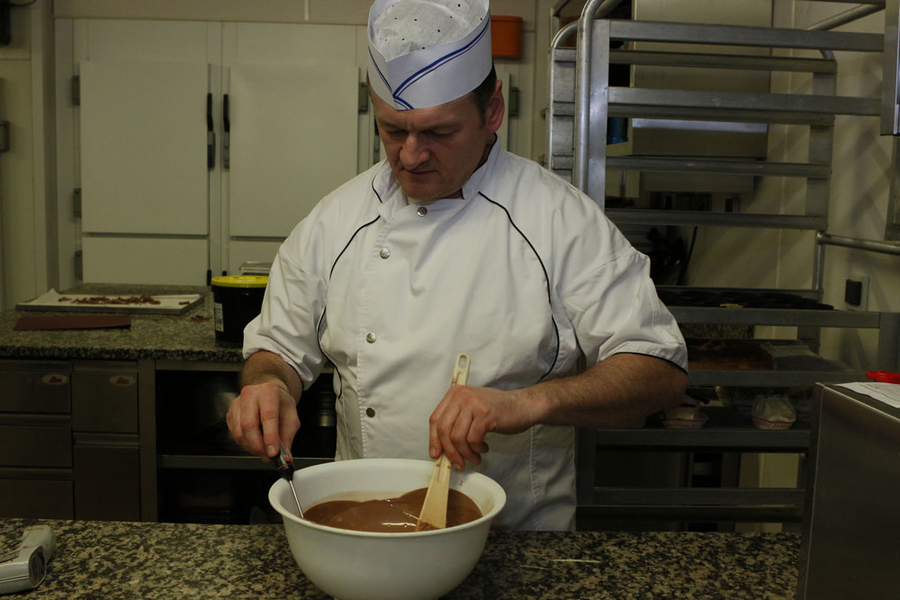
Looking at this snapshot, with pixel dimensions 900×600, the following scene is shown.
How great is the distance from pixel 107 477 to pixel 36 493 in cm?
22

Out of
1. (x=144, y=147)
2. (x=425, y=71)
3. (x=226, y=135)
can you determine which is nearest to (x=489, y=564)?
(x=425, y=71)

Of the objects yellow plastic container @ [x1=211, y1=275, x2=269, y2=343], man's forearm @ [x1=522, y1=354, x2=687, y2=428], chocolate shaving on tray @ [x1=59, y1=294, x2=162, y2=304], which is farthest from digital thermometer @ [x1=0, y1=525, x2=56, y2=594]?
chocolate shaving on tray @ [x1=59, y1=294, x2=162, y2=304]

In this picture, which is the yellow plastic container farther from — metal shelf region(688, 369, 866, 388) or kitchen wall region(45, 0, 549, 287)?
kitchen wall region(45, 0, 549, 287)

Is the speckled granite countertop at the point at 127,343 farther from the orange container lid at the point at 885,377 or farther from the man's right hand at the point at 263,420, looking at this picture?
the orange container lid at the point at 885,377

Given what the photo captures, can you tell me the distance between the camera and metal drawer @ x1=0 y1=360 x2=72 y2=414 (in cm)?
233

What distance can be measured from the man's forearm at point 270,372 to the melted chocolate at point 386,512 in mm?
349

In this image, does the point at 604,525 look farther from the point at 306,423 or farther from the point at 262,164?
the point at 262,164

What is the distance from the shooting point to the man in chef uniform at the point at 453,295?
3.96 ft

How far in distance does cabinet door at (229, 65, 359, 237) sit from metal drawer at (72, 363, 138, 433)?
189 centimetres

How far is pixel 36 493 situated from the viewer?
2.36 m

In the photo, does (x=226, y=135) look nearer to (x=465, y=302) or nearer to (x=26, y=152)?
(x=26, y=152)

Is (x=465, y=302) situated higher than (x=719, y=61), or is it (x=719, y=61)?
(x=719, y=61)

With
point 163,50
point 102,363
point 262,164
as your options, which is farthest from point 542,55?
point 102,363

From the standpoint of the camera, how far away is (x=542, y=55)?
3971mm
